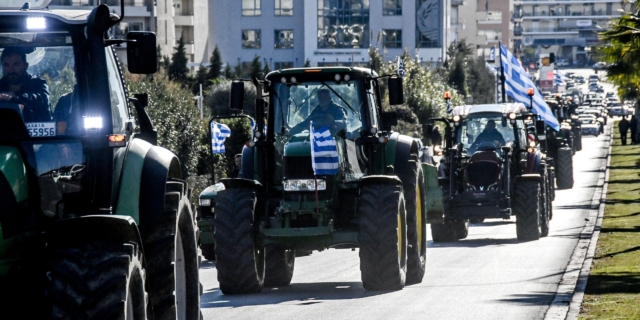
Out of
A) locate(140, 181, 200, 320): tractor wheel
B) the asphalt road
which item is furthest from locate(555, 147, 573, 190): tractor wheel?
locate(140, 181, 200, 320): tractor wheel

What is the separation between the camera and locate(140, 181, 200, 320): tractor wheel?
913cm

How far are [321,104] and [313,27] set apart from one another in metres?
92.9

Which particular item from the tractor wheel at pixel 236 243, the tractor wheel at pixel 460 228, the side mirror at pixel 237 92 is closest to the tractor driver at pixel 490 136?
the tractor wheel at pixel 460 228

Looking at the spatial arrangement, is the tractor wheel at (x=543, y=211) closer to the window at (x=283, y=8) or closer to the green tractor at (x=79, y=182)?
the green tractor at (x=79, y=182)

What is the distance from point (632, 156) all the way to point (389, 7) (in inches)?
1730

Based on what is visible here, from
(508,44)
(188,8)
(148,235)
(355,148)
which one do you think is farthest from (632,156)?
(508,44)

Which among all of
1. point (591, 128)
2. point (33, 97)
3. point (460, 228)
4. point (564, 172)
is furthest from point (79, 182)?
point (591, 128)

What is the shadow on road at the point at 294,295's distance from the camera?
1538 centimetres

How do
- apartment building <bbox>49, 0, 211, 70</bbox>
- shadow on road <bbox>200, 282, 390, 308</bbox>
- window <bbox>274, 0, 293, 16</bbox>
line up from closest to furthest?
1. shadow on road <bbox>200, 282, 390, 308</bbox>
2. apartment building <bbox>49, 0, 211, 70</bbox>
3. window <bbox>274, 0, 293, 16</bbox>

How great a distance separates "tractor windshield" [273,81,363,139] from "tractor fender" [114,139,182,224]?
24.4ft

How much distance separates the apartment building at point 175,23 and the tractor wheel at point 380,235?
6572 cm

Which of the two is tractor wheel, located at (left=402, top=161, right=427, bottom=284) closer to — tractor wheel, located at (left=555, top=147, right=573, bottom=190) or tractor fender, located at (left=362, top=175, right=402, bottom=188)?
tractor fender, located at (left=362, top=175, right=402, bottom=188)

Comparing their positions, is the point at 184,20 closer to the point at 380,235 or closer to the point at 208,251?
the point at 208,251

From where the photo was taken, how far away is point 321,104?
17078 millimetres
